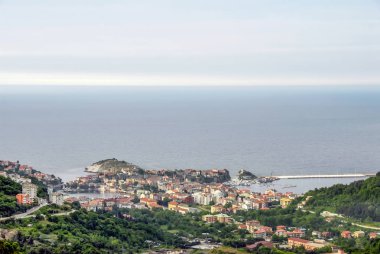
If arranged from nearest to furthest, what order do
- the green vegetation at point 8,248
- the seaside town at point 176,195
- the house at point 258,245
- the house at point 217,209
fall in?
the green vegetation at point 8,248, the house at point 258,245, the seaside town at point 176,195, the house at point 217,209

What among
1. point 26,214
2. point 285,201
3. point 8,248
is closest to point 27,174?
point 285,201

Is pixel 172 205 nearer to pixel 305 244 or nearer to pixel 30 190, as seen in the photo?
pixel 30 190

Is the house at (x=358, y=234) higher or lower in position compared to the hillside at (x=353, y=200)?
lower

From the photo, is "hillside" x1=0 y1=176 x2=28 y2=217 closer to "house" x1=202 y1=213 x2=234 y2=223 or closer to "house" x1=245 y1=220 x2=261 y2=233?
"house" x1=202 y1=213 x2=234 y2=223

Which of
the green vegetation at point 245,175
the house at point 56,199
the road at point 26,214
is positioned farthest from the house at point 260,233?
the green vegetation at point 245,175

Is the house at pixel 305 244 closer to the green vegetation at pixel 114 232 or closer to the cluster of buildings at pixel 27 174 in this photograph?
the green vegetation at pixel 114 232

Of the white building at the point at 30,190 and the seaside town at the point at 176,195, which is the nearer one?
the seaside town at the point at 176,195

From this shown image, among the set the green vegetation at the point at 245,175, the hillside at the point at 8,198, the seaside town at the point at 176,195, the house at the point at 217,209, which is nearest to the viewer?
the hillside at the point at 8,198
